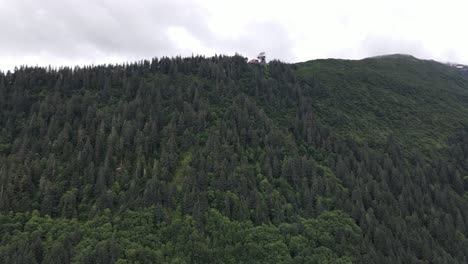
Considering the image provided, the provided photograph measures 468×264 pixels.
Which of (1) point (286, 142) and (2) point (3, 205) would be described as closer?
(2) point (3, 205)

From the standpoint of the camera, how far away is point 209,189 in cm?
14262

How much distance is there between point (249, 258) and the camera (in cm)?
11725

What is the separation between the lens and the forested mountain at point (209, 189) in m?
120

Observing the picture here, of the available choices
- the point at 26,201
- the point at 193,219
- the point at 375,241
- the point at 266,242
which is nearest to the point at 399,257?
the point at 375,241

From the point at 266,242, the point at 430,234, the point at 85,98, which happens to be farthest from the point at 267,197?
the point at 85,98

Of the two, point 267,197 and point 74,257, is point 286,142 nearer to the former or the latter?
point 267,197

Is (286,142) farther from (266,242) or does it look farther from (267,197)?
(266,242)

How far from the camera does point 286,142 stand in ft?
584

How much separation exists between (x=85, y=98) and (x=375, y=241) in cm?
15594

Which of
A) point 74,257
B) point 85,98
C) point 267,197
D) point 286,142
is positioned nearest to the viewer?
point 74,257

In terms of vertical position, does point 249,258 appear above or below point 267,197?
below

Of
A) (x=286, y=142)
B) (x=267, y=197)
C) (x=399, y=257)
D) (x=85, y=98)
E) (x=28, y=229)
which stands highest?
(x=85, y=98)

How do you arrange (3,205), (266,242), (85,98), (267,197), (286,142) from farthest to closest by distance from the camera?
1. (85,98)
2. (286,142)
3. (267,197)
4. (3,205)
5. (266,242)

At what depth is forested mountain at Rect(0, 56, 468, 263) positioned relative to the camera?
395ft
